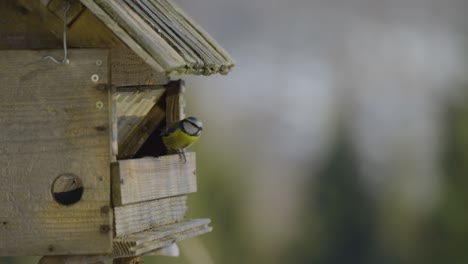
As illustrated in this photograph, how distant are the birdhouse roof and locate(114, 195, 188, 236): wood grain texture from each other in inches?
17.9

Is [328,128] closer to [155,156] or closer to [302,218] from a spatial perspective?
[302,218]

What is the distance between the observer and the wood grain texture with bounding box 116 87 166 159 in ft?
16.5

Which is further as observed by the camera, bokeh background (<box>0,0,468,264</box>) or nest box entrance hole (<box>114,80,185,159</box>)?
bokeh background (<box>0,0,468,264</box>)

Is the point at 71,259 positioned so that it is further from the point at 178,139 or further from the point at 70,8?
the point at 70,8

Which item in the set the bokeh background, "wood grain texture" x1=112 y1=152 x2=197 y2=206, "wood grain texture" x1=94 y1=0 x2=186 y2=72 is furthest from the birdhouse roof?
the bokeh background

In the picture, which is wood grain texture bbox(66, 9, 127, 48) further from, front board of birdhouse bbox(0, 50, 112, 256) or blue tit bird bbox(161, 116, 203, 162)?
blue tit bird bbox(161, 116, 203, 162)

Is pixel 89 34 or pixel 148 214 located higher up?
pixel 89 34

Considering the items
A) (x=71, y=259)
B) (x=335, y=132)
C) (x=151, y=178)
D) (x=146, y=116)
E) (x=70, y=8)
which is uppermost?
(x=335, y=132)

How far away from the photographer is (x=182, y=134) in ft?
16.4

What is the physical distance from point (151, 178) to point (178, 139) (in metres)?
0.25

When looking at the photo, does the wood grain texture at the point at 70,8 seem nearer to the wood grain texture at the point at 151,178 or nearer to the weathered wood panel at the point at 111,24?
the weathered wood panel at the point at 111,24

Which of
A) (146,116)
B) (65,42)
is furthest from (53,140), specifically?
(146,116)

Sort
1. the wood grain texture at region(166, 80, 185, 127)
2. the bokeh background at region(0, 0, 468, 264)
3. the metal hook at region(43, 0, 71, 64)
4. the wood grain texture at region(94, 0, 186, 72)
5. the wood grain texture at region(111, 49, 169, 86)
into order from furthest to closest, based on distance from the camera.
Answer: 1. the bokeh background at region(0, 0, 468, 264)
2. the wood grain texture at region(166, 80, 185, 127)
3. the wood grain texture at region(111, 49, 169, 86)
4. the metal hook at region(43, 0, 71, 64)
5. the wood grain texture at region(94, 0, 186, 72)

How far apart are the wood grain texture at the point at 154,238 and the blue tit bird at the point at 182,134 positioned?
0.86 feet
